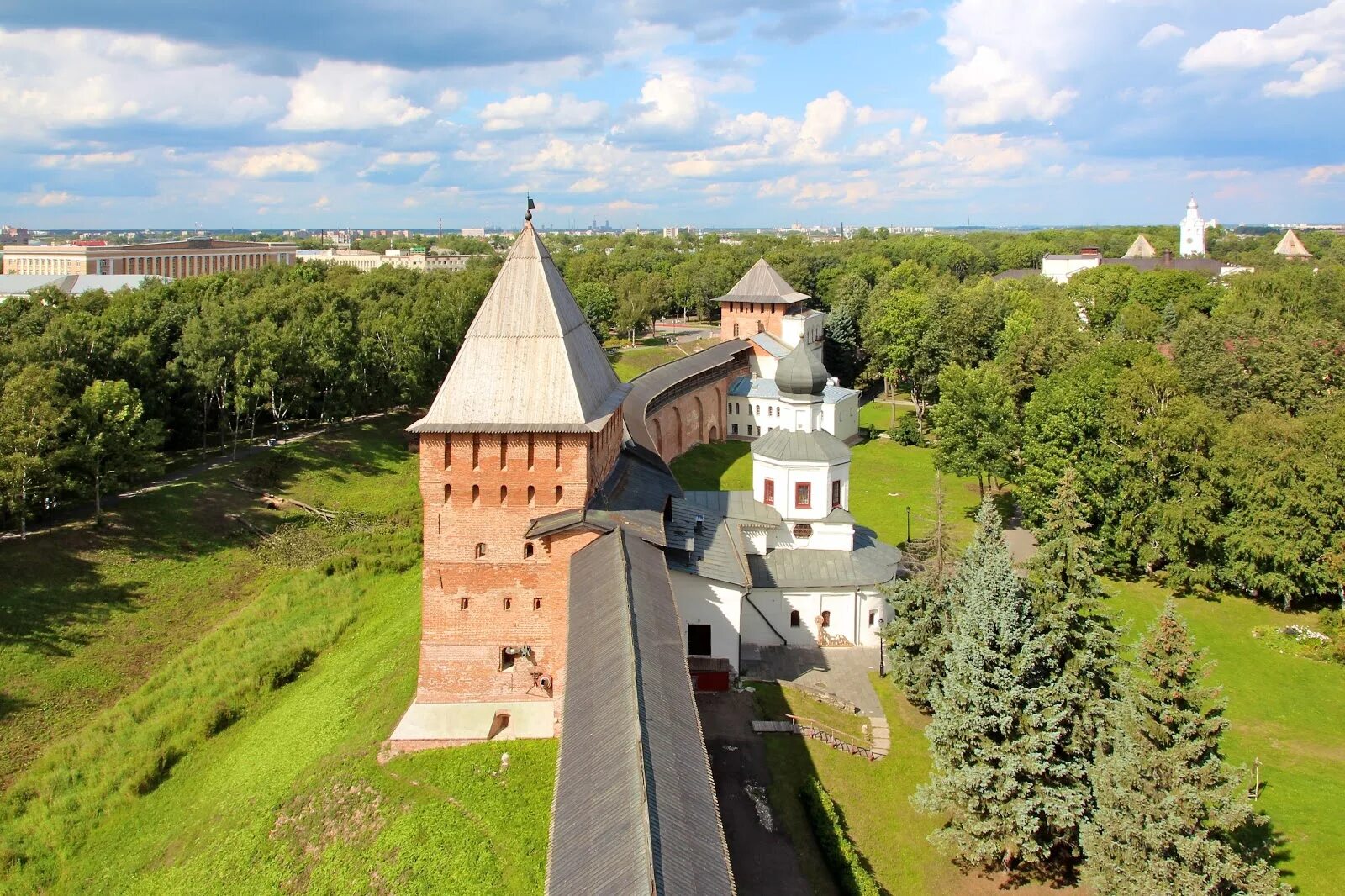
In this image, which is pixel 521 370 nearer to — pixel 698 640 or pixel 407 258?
pixel 698 640

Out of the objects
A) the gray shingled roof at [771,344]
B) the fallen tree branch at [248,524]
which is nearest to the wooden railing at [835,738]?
the fallen tree branch at [248,524]

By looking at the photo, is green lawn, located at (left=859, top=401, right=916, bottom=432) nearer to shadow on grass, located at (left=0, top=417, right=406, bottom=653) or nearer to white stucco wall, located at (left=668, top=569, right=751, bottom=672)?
shadow on grass, located at (left=0, top=417, right=406, bottom=653)

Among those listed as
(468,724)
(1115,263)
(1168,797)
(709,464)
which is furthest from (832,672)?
(1115,263)

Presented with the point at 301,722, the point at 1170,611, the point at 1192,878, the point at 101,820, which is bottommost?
the point at 101,820

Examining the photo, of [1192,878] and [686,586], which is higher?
[686,586]

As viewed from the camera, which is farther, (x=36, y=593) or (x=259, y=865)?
(x=36, y=593)

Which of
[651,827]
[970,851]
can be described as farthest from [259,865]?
[970,851]

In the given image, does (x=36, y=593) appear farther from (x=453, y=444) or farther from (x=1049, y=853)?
(x=1049, y=853)
